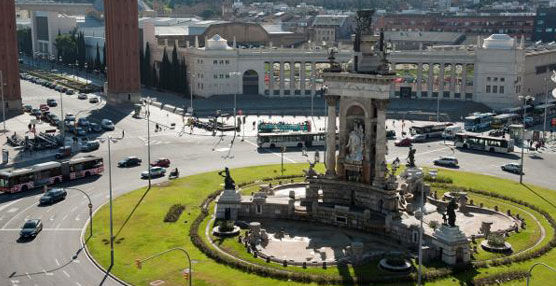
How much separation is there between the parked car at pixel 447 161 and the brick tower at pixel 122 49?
292 feet

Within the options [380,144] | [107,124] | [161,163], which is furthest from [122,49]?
[380,144]

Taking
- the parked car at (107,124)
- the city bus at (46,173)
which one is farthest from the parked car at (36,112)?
the city bus at (46,173)

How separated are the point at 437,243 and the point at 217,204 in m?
24.9

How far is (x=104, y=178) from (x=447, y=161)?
5050 centimetres

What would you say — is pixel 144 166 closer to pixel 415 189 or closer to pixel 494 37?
pixel 415 189

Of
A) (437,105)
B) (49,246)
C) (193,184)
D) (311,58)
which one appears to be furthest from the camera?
(311,58)

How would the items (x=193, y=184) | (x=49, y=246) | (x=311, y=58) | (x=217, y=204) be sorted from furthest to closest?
(x=311, y=58) < (x=193, y=184) < (x=217, y=204) < (x=49, y=246)

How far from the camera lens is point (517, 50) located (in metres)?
149

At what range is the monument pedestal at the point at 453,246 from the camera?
58.3m

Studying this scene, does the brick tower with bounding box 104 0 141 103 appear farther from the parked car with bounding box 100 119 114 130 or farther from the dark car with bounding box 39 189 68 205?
the dark car with bounding box 39 189 68 205

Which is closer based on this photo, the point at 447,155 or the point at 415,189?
the point at 415,189

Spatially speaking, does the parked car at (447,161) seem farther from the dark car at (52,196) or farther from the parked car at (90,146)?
the parked car at (90,146)

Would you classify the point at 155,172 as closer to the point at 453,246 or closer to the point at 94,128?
the point at 94,128

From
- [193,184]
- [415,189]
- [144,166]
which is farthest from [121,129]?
[415,189]
